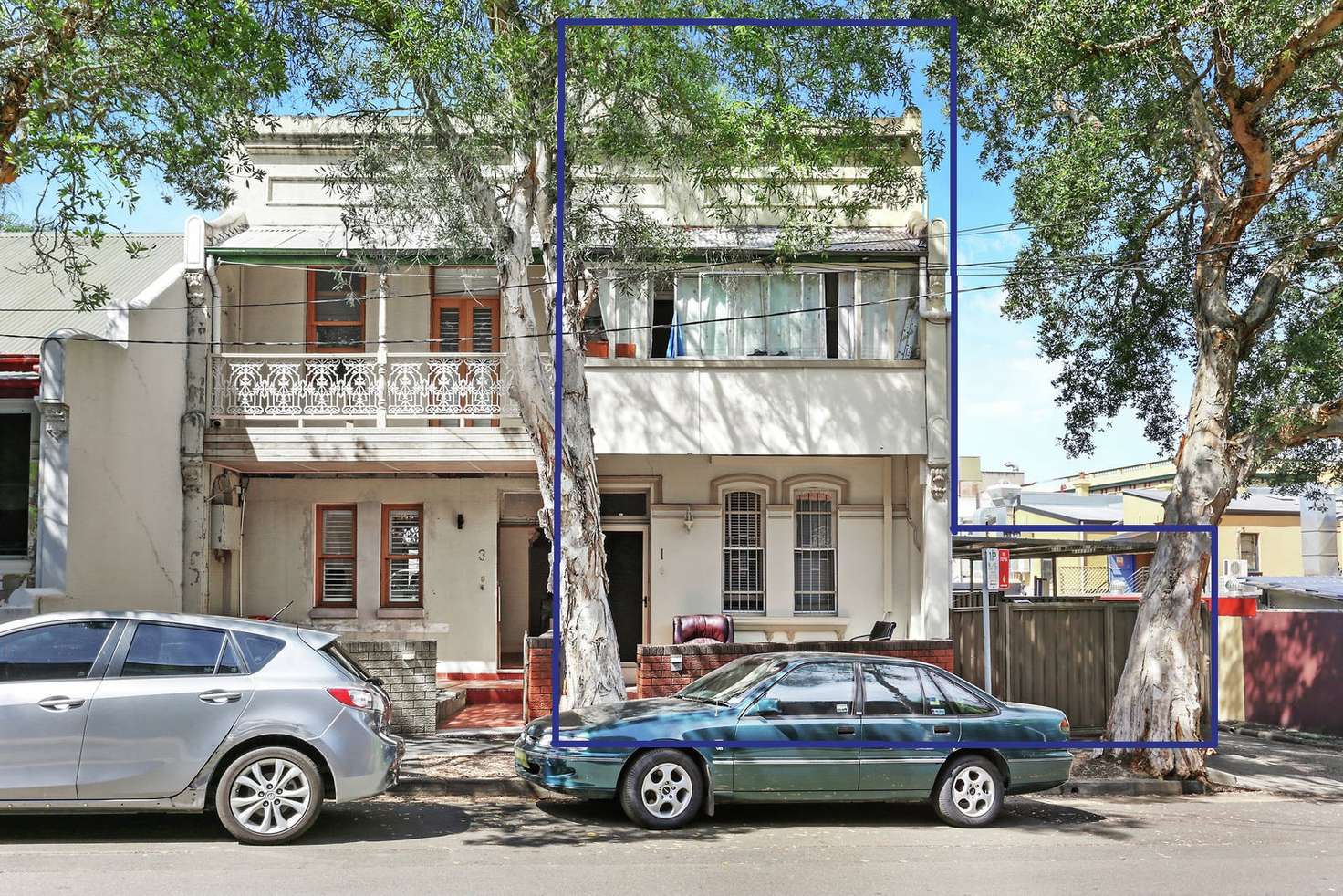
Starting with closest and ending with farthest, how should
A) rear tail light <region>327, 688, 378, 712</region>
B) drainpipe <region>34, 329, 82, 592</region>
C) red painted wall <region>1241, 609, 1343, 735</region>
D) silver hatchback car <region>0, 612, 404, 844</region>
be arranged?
silver hatchback car <region>0, 612, 404, 844</region>, rear tail light <region>327, 688, 378, 712</region>, drainpipe <region>34, 329, 82, 592</region>, red painted wall <region>1241, 609, 1343, 735</region>

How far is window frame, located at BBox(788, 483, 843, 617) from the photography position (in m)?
18.5

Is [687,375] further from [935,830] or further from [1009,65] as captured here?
[935,830]

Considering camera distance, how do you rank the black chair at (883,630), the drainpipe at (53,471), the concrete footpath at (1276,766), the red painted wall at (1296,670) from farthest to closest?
the red painted wall at (1296,670) → the black chair at (883,630) → the drainpipe at (53,471) → the concrete footpath at (1276,766)

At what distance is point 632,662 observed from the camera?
18.6 m

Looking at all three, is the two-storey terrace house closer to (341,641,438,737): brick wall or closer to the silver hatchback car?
(341,641,438,737): brick wall

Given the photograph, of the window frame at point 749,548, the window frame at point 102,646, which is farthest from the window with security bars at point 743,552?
the window frame at point 102,646

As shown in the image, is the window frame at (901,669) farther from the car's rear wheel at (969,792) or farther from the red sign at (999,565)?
the red sign at (999,565)

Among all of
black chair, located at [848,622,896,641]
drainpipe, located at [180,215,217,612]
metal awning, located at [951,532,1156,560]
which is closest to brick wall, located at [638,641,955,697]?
metal awning, located at [951,532,1156,560]

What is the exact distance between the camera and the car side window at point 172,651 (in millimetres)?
8789

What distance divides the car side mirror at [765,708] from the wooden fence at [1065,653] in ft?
21.1

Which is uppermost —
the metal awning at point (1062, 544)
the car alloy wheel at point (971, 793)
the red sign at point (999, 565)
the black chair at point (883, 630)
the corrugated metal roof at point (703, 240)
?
the corrugated metal roof at point (703, 240)

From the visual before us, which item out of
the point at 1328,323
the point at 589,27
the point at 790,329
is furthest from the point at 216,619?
the point at 1328,323

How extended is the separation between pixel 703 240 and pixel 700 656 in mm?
6179

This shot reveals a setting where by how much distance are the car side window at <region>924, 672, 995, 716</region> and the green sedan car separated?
1 centimetres
